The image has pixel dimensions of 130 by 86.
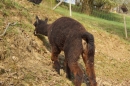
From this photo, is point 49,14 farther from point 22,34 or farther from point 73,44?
point 73,44

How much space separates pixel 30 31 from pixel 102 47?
5416 mm

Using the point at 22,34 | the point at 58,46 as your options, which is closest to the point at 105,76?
the point at 58,46

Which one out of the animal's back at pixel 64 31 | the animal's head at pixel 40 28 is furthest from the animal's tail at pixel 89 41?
the animal's head at pixel 40 28

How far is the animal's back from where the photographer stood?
25.7 ft

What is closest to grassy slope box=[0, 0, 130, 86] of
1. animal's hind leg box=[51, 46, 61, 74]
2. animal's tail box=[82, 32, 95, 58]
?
animal's hind leg box=[51, 46, 61, 74]

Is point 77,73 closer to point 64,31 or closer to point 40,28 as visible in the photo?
point 64,31

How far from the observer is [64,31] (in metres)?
8.21

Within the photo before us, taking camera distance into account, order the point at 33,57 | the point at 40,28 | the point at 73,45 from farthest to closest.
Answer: the point at 40,28
the point at 33,57
the point at 73,45

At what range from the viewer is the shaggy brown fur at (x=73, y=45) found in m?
7.43

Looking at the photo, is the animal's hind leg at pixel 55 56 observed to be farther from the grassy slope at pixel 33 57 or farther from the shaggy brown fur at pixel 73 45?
the grassy slope at pixel 33 57

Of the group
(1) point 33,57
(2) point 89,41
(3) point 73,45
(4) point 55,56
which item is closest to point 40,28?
(1) point 33,57

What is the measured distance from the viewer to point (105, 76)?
10.5 meters

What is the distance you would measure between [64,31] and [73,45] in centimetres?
80

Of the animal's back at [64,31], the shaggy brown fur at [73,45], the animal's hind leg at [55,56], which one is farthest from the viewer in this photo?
the animal's hind leg at [55,56]
